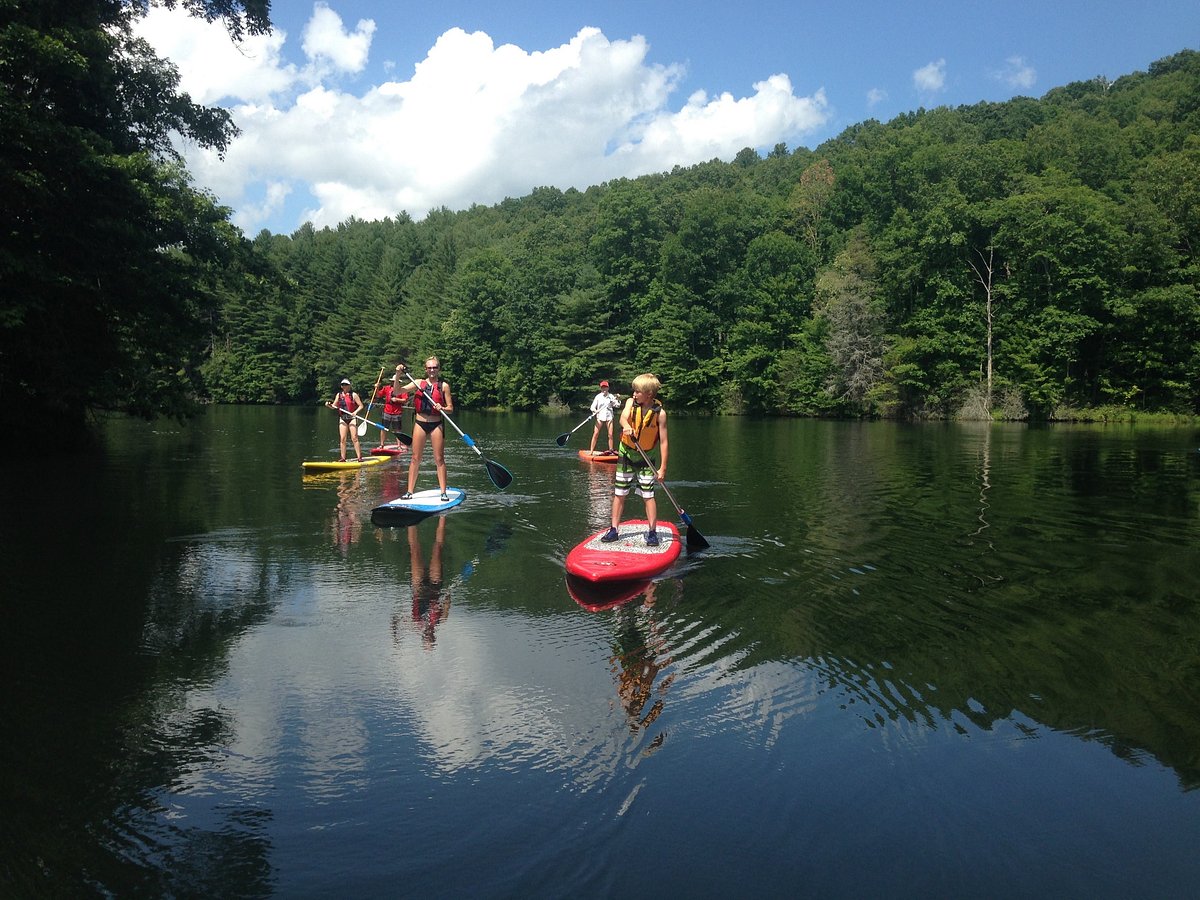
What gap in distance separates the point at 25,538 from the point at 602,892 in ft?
31.3

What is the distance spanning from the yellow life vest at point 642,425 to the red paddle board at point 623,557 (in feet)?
3.47

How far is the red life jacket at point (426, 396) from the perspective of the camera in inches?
479

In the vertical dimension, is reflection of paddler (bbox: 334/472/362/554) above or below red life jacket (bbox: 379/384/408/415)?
below

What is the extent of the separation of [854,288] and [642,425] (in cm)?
5169

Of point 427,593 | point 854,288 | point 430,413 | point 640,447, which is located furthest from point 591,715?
point 854,288

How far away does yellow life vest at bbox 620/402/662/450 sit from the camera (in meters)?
9.62

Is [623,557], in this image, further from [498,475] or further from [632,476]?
[498,475]

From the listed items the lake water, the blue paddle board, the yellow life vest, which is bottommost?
the lake water

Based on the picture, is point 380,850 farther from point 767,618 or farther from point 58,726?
point 767,618

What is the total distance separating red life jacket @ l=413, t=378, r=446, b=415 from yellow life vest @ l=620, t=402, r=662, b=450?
141 inches

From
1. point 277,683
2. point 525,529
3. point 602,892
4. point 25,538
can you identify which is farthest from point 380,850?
point 25,538

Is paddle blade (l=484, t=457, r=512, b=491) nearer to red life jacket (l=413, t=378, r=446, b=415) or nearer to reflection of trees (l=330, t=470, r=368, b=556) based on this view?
red life jacket (l=413, t=378, r=446, b=415)

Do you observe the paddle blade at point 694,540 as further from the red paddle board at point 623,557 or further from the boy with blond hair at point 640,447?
the boy with blond hair at point 640,447

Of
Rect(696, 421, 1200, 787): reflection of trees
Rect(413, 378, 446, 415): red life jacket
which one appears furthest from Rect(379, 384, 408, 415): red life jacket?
Rect(696, 421, 1200, 787): reflection of trees
